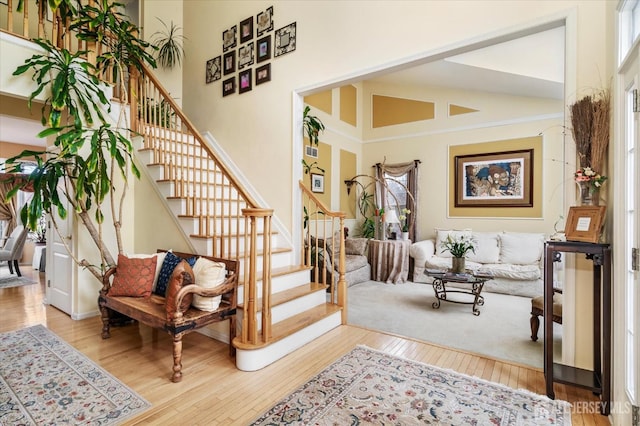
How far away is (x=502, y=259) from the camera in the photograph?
17.0 ft

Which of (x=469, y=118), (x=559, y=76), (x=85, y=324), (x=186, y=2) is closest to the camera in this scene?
(x=85, y=324)

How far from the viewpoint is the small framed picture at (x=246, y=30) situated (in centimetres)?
431

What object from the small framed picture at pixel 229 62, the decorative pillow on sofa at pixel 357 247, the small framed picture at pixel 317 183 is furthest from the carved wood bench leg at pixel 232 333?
the small framed picture at pixel 317 183

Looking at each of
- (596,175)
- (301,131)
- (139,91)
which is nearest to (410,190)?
(301,131)

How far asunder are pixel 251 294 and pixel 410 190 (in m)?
5.20

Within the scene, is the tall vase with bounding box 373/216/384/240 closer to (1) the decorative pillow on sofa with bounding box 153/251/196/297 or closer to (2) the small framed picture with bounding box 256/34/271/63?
(2) the small framed picture with bounding box 256/34/271/63

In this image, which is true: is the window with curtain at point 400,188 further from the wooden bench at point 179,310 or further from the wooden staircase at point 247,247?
the wooden bench at point 179,310

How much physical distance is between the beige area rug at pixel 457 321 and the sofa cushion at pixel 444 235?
101 cm

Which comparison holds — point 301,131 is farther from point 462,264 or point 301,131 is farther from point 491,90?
point 491,90

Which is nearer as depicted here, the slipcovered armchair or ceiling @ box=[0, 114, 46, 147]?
ceiling @ box=[0, 114, 46, 147]

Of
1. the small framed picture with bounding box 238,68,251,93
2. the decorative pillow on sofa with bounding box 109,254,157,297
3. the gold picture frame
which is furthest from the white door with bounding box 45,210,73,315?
the gold picture frame

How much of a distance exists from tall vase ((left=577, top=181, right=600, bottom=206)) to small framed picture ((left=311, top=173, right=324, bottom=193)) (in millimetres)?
4423

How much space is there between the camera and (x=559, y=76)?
4.30 m

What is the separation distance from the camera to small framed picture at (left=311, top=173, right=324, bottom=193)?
609 centimetres
